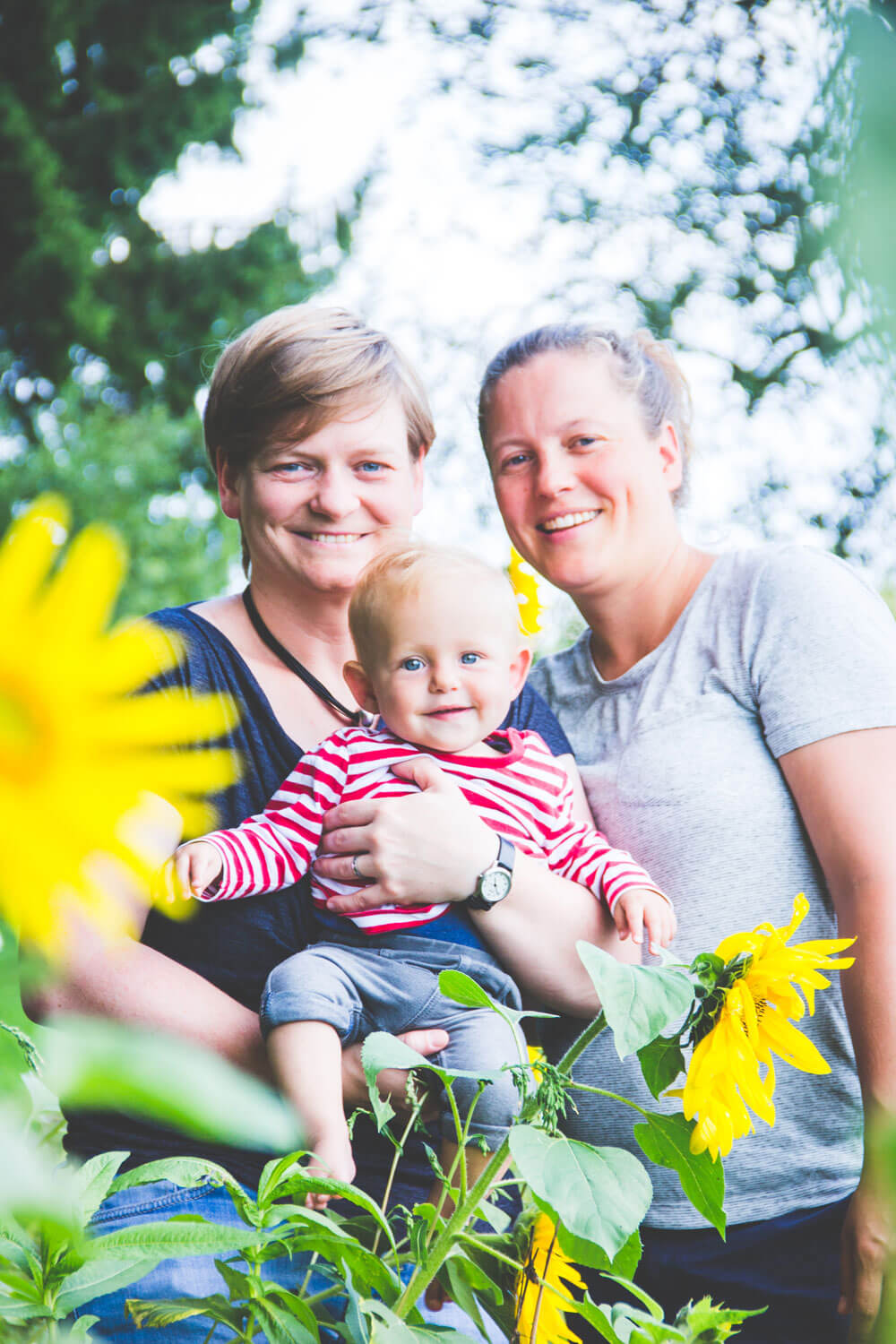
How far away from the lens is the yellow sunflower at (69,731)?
17cm

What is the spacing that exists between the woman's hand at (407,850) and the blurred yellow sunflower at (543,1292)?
1.35ft

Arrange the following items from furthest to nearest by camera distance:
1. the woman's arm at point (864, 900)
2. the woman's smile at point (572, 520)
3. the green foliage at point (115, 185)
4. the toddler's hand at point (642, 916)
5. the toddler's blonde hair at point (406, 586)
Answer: the green foliage at point (115, 185), the woman's smile at point (572, 520), the toddler's blonde hair at point (406, 586), the toddler's hand at point (642, 916), the woman's arm at point (864, 900)

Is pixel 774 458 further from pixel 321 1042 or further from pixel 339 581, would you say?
pixel 321 1042

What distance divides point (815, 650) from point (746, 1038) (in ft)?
2.60

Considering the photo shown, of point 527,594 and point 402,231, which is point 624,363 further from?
point 402,231

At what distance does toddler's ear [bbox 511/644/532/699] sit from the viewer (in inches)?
59.8

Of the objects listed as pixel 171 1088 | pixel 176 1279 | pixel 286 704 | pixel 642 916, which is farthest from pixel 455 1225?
pixel 286 704

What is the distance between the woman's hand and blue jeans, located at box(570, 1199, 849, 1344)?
519 millimetres

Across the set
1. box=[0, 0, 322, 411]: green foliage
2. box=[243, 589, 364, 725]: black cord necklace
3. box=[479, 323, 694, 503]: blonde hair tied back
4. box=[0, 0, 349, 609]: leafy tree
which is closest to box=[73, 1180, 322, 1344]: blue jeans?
box=[243, 589, 364, 725]: black cord necklace

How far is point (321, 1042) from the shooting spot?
3.95ft

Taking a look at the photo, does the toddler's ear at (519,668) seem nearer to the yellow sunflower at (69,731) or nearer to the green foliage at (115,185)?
the yellow sunflower at (69,731)

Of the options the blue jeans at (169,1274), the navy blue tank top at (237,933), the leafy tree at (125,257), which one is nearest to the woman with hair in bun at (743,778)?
the navy blue tank top at (237,933)

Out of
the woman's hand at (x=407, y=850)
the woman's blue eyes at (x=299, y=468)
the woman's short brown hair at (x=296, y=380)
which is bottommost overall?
the woman's hand at (x=407, y=850)

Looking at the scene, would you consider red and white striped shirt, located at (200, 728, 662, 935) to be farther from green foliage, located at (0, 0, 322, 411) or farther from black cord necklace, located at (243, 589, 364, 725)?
green foliage, located at (0, 0, 322, 411)
